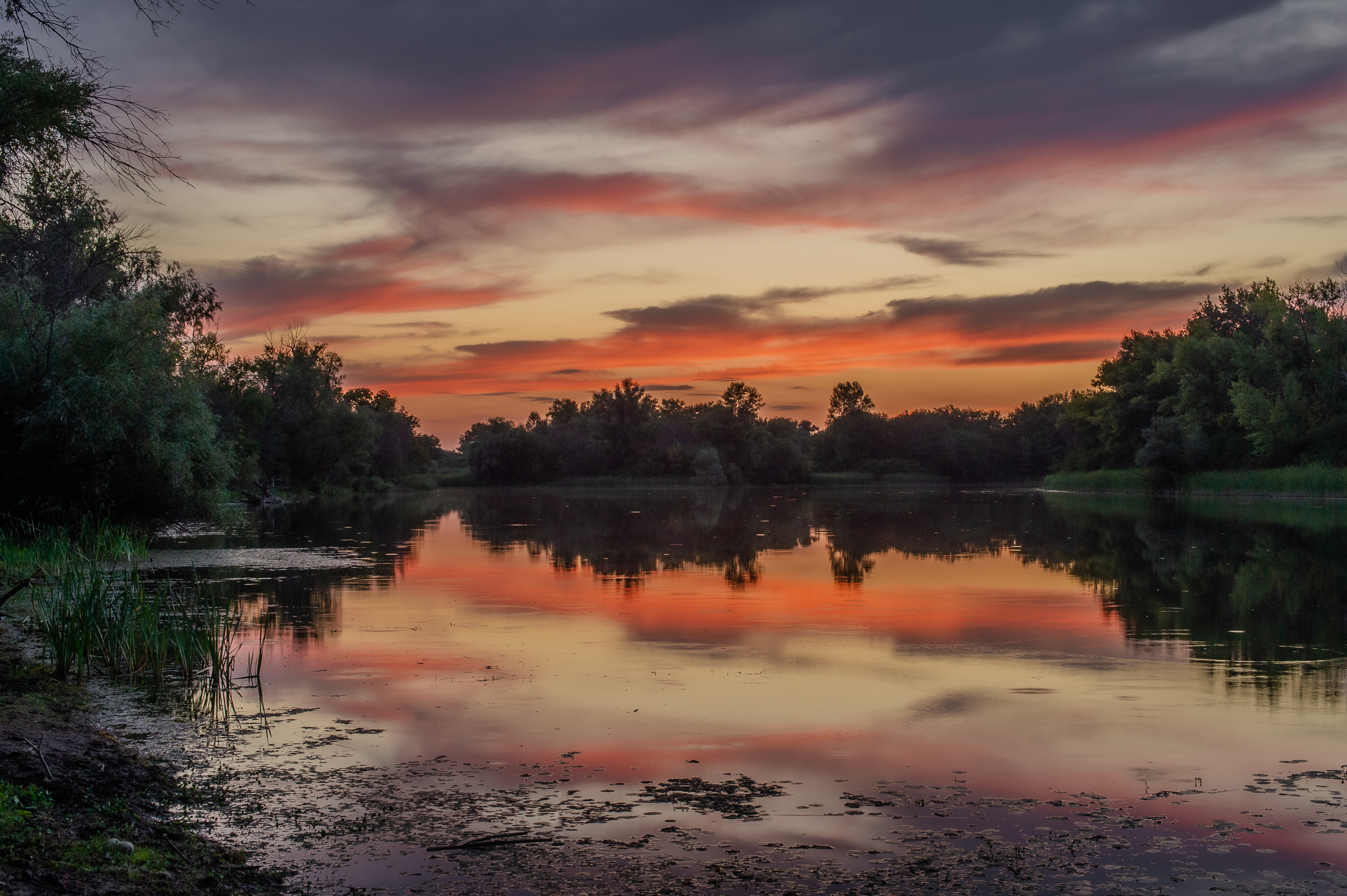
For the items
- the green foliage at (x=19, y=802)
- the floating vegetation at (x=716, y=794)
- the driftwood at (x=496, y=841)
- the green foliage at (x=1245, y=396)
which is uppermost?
the green foliage at (x=1245, y=396)

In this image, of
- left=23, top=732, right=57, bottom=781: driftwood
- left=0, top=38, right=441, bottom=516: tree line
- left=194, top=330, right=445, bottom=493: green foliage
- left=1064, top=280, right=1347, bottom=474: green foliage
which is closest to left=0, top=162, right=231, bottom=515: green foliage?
left=0, top=38, right=441, bottom=516: tree line

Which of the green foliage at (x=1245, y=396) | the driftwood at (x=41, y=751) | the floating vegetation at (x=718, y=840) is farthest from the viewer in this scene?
the green foliage at (x=1245, y=396)

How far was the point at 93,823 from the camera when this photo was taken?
5402mm

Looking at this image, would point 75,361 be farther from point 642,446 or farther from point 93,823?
point 642,446

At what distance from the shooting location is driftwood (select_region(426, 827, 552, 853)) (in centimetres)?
572

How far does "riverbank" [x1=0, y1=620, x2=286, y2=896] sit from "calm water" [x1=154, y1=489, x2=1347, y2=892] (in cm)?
76

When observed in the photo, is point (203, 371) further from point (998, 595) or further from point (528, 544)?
point (998, 595)

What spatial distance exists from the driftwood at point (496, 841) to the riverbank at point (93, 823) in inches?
35.4

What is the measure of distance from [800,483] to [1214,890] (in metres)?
122

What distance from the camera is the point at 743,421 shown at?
12562 cm

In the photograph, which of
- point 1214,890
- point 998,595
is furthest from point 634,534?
point 1214,890

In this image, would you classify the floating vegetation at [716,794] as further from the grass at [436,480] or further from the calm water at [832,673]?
the grass at [436,480]

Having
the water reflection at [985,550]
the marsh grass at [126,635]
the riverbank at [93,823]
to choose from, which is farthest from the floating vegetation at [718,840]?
the water reflection at [985,550]

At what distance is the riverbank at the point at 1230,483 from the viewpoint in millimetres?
53625
